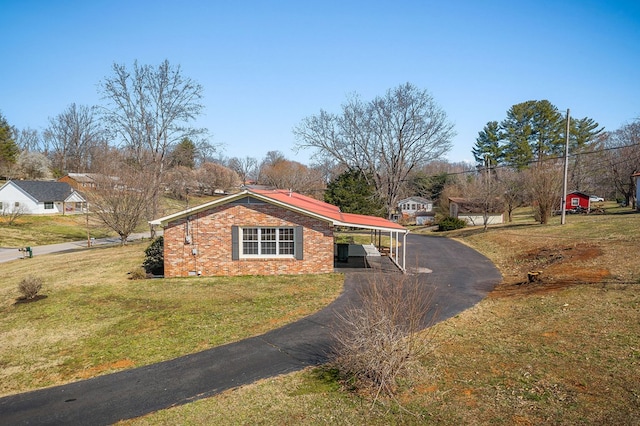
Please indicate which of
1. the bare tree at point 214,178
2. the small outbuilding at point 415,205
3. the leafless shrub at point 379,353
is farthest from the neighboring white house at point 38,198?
the leafless shrub at point 379,353

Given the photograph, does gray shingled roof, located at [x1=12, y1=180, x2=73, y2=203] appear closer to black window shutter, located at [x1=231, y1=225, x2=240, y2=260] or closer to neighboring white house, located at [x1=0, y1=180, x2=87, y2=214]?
neighboring white house, located at [x1=0, y1=180, x2=87, y2=214]

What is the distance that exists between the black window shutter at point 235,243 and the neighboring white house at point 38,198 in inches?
1560

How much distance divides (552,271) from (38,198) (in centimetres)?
5740

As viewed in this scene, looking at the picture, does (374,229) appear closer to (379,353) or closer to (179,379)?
(379,353)

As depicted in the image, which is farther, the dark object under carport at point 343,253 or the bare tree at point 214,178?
the bare tree at point 214,178

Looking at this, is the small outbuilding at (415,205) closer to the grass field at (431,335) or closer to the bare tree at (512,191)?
the bare tree at (512,191)

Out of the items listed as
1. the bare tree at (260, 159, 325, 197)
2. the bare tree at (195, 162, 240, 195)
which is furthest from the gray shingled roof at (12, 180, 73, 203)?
the bare tree at (260, 159, 325, 197)

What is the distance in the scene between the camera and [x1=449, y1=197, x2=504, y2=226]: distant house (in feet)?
138

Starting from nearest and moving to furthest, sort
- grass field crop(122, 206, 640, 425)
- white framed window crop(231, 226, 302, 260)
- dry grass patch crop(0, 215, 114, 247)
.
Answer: grass field crop(122, 206, 640, 425) → white framed window crop(231, 226, 302, 260) → dry grass patch crop(0, 215, 114, 247)

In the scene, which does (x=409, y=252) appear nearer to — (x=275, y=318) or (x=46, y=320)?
(x=275, y=318)

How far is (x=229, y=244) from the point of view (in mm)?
17844

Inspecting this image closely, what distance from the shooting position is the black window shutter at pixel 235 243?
17.7 metres

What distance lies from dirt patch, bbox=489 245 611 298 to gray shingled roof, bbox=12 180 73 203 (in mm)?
55533

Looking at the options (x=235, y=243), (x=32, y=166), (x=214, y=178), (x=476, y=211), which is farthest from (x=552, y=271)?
(x=32, y=166)
